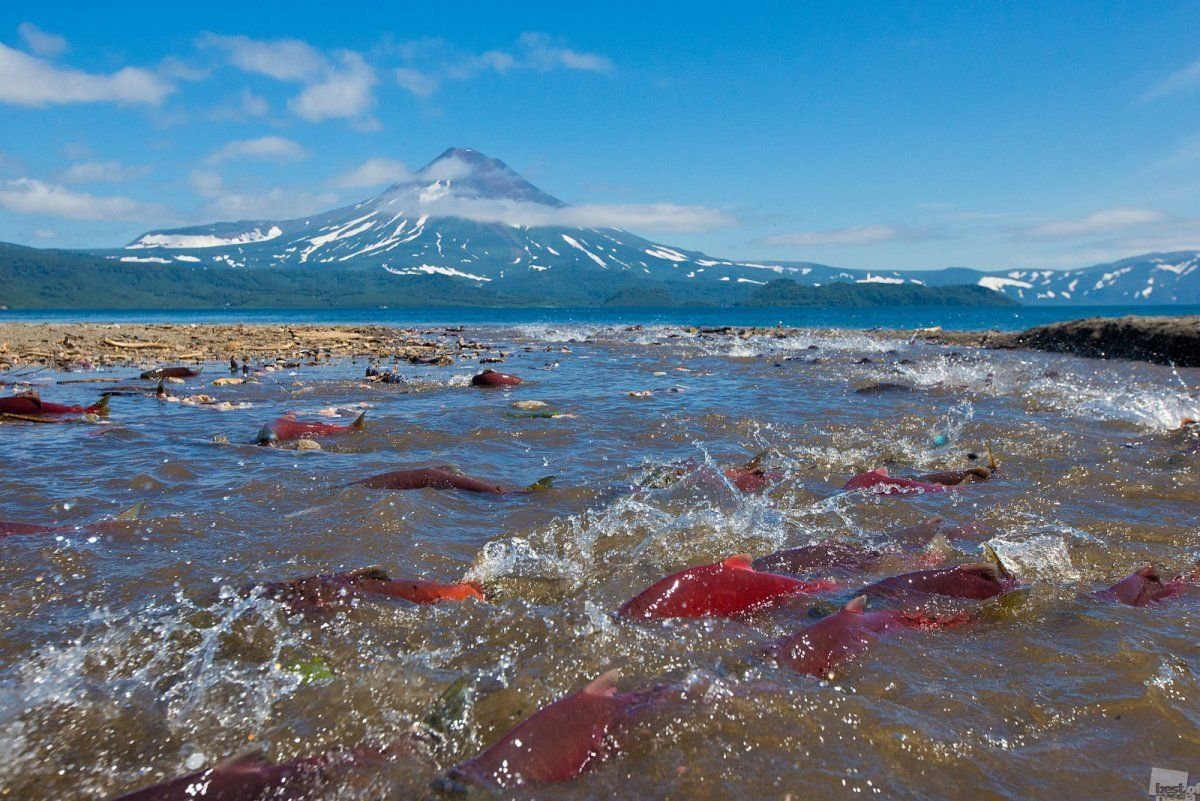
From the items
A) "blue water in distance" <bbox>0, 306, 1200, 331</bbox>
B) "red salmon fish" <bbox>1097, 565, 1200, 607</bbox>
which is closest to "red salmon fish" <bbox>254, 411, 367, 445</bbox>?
"red salmon fish" <bbox>1097, 565, 1200, 607</bbox>

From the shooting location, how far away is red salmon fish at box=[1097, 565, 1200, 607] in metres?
3.74

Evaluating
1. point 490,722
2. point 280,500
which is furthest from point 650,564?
point 280,500

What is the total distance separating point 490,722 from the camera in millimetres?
2604

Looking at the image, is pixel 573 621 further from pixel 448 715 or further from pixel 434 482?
pixel 434 482

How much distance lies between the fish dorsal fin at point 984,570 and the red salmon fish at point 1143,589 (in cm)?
54

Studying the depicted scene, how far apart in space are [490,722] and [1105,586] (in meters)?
3.65

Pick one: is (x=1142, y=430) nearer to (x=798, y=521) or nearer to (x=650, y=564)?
(x=798, y=521)

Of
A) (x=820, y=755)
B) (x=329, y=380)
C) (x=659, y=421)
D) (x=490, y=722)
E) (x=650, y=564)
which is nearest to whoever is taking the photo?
(x=820, y=755)

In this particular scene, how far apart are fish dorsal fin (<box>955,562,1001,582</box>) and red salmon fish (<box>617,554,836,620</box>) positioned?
947 mm

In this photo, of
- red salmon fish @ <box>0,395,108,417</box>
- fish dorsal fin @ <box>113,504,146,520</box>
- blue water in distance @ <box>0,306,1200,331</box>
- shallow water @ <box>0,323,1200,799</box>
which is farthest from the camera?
blue water in distance @ <box>0,306,1200,331</box>

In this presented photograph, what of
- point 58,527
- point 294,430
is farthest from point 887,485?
point 294,430

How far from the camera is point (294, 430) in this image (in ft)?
27.2

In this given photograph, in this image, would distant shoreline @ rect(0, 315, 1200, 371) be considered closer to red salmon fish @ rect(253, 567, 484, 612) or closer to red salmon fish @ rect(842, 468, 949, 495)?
red salmon fish @ rect(842, 468, 949, 495)

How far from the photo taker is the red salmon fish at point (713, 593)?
11.5ft
